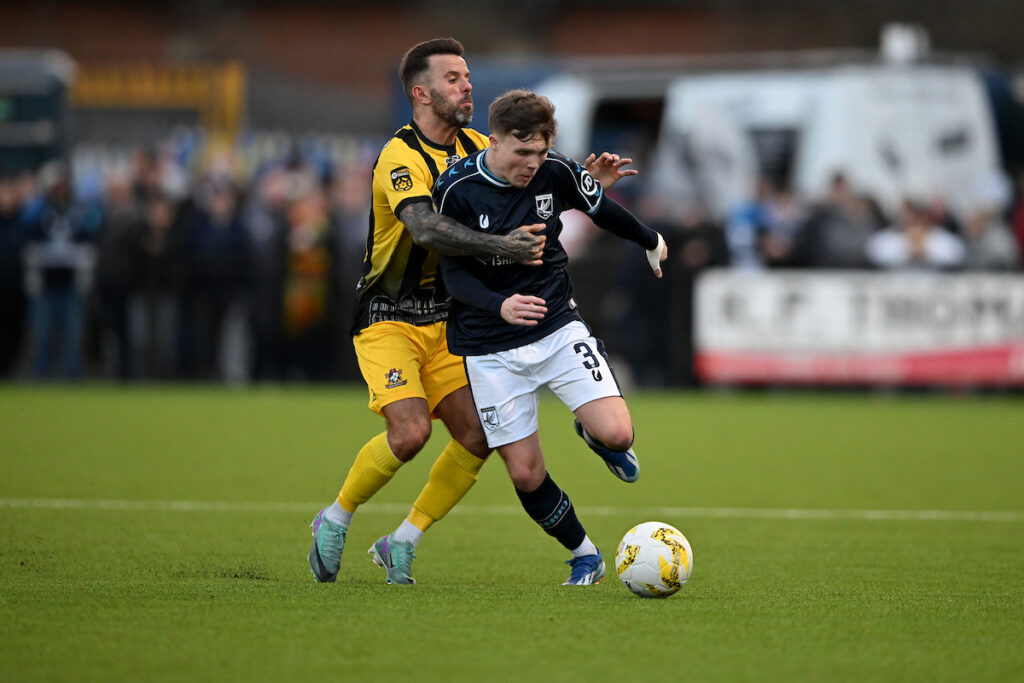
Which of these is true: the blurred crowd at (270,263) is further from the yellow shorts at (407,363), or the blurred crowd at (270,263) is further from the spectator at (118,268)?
the yellow shorts at (407,363)

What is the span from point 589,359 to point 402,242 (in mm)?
1007

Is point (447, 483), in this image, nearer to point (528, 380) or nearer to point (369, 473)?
point (369, 473)

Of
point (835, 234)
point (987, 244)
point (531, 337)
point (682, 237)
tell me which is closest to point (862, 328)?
point (835, 234)

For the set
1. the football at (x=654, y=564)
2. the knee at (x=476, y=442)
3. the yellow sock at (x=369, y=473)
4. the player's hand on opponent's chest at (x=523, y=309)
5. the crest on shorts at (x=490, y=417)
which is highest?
the player's hand on opponent's chest at (x=523, y=309)

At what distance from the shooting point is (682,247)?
1842 cm

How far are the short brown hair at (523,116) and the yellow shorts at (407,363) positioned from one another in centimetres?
110

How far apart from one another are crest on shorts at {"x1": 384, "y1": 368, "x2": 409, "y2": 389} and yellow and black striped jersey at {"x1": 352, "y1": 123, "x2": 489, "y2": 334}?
0.94 ft

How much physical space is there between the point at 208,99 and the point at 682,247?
15.2 meters

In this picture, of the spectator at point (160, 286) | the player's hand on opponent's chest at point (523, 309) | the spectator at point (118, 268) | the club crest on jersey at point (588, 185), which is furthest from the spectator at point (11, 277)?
the player's hand on opponent's chest at point (523, 309)

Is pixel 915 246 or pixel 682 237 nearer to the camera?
pixel 915 246

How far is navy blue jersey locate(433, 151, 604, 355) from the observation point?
6.45 m

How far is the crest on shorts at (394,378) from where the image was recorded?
22.4ft

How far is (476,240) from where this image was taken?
6289mm

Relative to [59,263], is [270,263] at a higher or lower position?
higher
